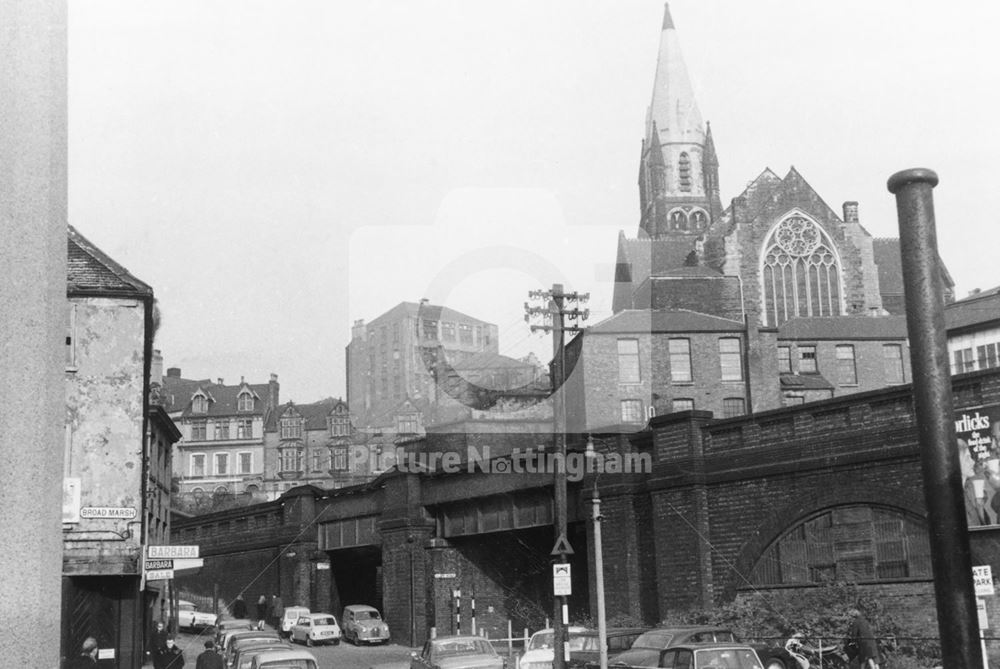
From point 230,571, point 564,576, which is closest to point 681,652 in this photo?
point 564,576

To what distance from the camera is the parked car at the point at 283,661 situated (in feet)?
61.2

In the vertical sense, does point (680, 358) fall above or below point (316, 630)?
above

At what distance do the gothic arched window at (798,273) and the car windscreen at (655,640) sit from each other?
1796 inches

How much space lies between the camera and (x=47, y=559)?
19.5 ft

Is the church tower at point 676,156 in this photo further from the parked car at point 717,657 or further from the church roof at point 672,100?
the parked car at point 717,657

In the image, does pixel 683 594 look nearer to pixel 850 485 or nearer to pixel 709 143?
pixel 850 485

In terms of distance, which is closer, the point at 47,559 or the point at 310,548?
the point at 47,559

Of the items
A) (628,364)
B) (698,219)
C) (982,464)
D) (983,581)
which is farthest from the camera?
(698,219)

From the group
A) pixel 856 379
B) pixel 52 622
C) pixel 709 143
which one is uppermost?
pixel 709 143

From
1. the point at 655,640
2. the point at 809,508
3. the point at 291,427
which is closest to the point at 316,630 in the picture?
the point at 809,508

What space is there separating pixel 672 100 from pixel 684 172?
21.8ft

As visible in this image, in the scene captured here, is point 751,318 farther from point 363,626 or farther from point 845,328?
point 363,626

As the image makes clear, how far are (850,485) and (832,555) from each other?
5.35 ft

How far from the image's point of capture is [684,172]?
98.4 m
